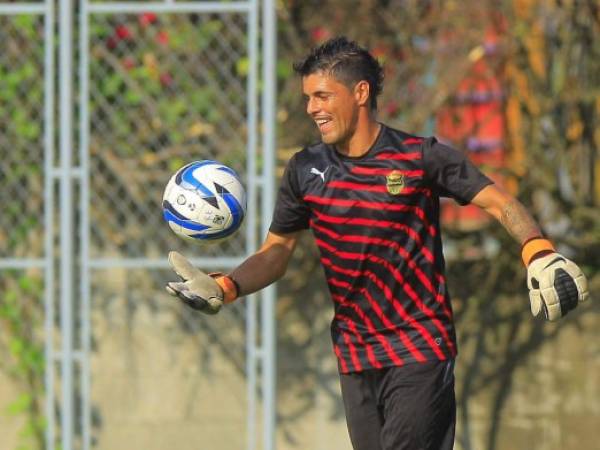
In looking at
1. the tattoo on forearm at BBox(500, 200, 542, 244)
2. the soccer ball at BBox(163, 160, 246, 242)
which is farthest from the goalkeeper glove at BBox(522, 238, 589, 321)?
the soccer ball at BBox(163, 160, 246, 242)

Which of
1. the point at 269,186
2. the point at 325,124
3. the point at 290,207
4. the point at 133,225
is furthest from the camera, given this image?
the point at 133,225

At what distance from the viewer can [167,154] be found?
6.83 m

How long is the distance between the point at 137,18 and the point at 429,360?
11.1 feet

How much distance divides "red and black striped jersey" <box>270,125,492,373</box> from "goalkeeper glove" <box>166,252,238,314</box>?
461 millimetres

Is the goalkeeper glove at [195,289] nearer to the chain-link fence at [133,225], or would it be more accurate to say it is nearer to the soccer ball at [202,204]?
the soccer ball at [202,204]

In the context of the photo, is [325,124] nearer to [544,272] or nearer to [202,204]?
[202,204]

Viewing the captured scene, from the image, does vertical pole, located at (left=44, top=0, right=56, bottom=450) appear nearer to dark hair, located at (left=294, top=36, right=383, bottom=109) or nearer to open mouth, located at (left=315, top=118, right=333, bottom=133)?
dark hair, located at (left=294, top=36, right=383, bottom=109)

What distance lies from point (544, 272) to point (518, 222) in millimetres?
302

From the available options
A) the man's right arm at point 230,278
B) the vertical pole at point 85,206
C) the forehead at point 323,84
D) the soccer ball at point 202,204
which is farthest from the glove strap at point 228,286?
the vertical pole at point 85,206

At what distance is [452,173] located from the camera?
427 centimetres

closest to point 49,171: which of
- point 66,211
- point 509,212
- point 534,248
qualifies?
point 66,211

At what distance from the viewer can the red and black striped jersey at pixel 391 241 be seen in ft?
14.1

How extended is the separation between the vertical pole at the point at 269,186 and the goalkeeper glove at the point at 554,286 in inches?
90.3

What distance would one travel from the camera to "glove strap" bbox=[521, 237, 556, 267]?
13.1ft
